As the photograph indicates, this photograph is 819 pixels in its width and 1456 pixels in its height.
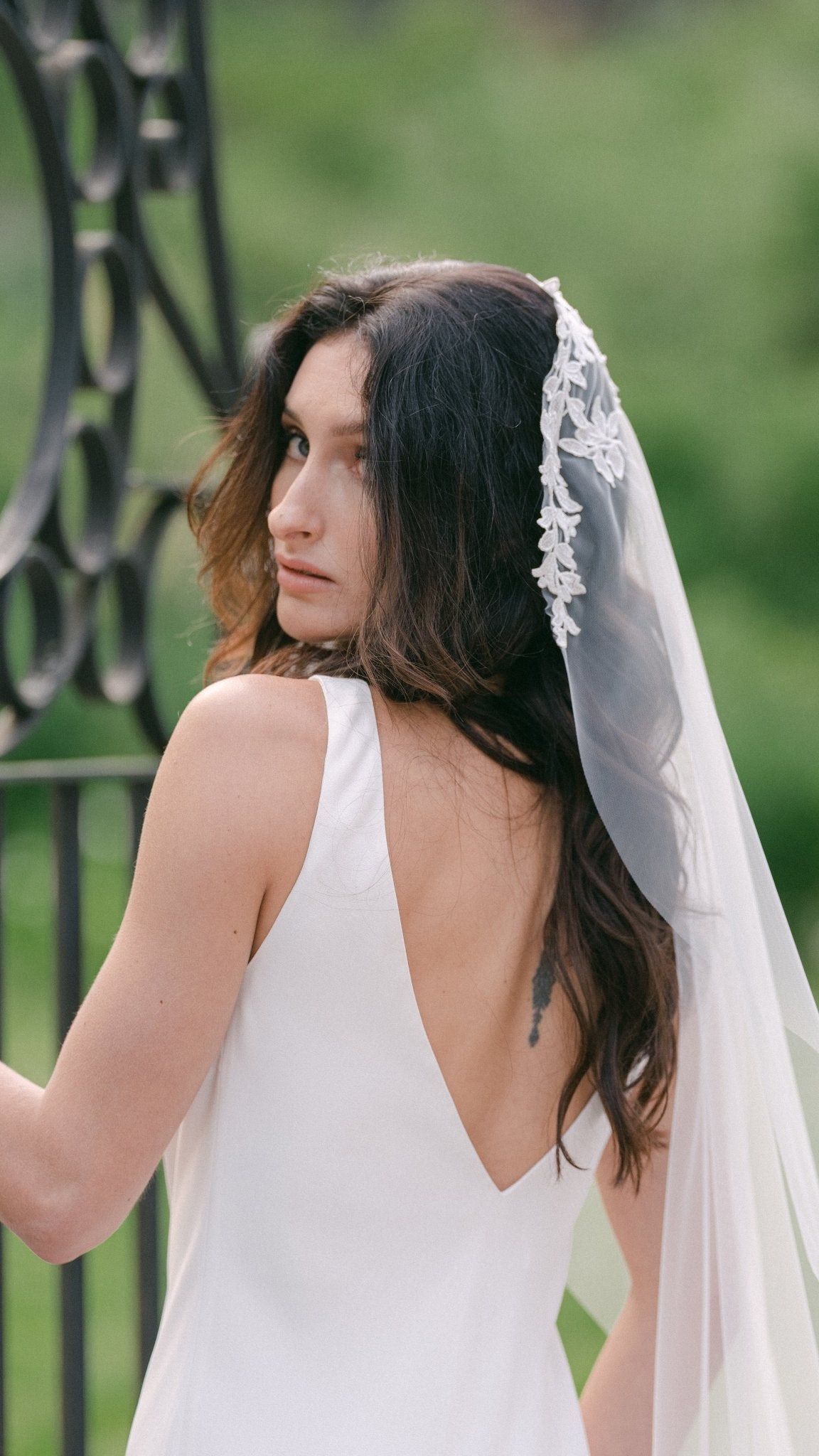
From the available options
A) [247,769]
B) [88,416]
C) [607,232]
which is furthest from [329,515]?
[607,232]

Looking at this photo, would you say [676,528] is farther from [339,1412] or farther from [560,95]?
[339,1412]

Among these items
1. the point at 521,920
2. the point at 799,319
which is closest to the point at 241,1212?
the point at 521,920

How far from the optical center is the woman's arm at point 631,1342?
1.47 metres

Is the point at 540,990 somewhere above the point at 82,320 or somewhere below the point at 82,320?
below

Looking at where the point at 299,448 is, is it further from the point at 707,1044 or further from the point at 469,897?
the point at 707,1044

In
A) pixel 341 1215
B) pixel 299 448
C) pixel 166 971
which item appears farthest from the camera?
pixel 299 448

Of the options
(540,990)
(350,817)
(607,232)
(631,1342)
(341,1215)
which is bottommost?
(631,1342)

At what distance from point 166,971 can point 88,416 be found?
3.18ft

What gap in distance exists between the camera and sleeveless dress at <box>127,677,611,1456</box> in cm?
113

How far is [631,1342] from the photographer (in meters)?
1.48

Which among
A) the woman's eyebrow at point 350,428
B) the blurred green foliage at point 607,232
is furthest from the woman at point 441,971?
the blurred green foliage at point 607,232

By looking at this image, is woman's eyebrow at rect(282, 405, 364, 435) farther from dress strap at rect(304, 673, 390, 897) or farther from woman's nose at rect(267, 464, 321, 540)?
dress strap at rect(304, 673, 390, 897)

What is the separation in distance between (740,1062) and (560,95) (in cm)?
607

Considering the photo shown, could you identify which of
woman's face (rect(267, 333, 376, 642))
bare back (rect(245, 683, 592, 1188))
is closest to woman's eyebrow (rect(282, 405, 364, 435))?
woman's face (rect(267, 333, 376, 642))
